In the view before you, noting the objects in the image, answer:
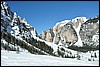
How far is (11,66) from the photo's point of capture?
74.5 feet

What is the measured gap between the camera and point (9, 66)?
22.6 metres

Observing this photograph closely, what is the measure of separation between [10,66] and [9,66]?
10 cm

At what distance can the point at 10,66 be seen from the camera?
22.7 metres

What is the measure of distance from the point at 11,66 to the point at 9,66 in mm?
167

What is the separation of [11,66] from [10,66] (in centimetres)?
8
